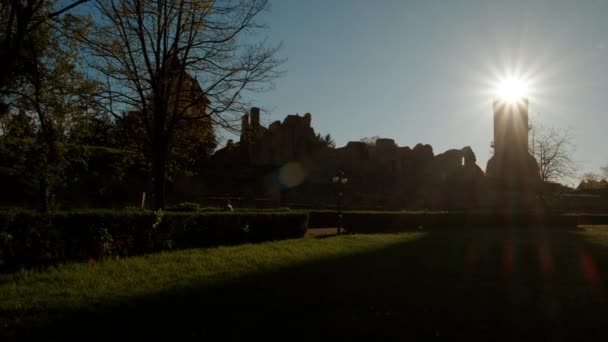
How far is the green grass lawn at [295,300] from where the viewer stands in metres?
5.00

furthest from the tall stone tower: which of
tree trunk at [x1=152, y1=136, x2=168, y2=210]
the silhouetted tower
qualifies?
tree trunk at [x1=152, y1=136, x2=168, y2=210]

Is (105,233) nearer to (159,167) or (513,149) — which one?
(159,167)

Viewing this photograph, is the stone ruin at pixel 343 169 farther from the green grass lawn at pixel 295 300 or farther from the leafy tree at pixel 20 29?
the green grass lawn at pixel 295 300

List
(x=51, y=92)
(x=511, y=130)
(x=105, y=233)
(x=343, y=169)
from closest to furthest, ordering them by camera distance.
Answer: (x=105, y=233) < (x=51, y=92) < (x=343, y=169) < (x=511, y=130)

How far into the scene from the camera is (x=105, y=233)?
29.9 feet

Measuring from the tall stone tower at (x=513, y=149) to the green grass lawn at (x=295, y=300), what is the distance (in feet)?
171

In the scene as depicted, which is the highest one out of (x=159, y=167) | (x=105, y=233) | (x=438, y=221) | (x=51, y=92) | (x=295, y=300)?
(x=51, y=92)

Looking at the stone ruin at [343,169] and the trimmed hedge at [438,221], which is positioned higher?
the stone ruin at [343,169]

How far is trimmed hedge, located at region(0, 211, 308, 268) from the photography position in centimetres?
783

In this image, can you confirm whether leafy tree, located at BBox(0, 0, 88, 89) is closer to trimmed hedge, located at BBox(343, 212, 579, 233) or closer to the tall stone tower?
trimmed hedge, located at BBox(343, 212, 579, 233)

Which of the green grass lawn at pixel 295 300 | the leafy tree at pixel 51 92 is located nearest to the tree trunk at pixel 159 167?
the leafy tree at pixel 51 92

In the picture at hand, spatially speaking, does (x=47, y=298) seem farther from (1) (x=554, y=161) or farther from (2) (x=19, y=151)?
(1) (x=554, y=161)

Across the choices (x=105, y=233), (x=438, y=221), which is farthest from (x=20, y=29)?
(x=438, y=221)

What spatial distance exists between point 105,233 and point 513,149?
197 ft
